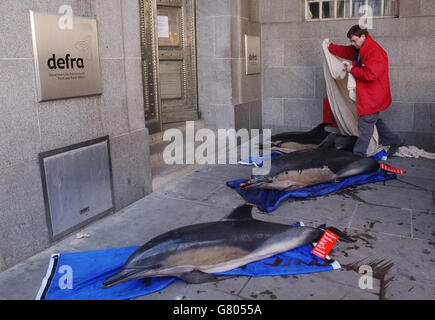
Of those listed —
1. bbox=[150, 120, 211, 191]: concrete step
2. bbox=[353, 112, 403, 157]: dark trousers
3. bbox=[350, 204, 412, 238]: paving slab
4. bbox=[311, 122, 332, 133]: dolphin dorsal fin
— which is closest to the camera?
bbox=[350, 204, 412, 238]: paving slab

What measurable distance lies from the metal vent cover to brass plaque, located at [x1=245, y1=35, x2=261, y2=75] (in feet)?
14.5

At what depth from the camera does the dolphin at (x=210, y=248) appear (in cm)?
323

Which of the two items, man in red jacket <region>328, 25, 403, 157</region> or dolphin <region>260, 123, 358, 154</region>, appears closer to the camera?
man in red jacket <region>328, 25, 403, 157</region>

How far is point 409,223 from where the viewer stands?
173 inches

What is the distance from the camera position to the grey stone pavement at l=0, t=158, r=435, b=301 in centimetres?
317

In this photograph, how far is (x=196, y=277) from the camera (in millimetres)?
3230

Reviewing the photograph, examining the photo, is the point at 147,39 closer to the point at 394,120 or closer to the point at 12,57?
the point at 12,57

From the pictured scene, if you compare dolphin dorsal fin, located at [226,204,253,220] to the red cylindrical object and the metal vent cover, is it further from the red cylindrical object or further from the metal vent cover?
the red cylindrical object

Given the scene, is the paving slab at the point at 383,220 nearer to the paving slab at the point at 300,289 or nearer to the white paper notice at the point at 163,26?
the paving slab at the point at 300,289

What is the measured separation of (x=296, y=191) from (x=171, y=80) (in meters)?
3.46

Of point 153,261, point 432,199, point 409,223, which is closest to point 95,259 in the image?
point 153,261

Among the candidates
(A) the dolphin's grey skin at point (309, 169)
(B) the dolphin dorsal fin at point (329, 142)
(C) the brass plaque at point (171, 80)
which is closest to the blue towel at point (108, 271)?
(A) the dolphin's grey skin at point (309, 169)

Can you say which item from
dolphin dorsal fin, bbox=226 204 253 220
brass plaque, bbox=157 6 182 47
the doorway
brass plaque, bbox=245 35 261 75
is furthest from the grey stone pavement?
brass plaque, bbox=245 35 261 75

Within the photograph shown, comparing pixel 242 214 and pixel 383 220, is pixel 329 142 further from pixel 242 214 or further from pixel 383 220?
pixel 242 214
